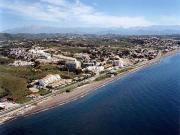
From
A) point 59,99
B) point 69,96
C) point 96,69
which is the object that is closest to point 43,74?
point 96,69

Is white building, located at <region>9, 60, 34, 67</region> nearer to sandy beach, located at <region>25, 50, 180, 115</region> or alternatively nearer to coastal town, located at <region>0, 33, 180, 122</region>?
coastal town, located at <region>0, 33, 180, 122</region>

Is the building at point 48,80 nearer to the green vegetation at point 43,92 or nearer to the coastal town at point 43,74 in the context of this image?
the coastal town at point 43,74

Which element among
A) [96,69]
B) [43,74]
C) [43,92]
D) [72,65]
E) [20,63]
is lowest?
[96,69]

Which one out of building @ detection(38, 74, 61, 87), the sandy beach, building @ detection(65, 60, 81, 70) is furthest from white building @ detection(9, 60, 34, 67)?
the sandy beach

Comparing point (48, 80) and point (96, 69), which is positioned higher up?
point (48, 80)

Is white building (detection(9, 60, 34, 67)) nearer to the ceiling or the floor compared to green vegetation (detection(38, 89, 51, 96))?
nearer to the floor

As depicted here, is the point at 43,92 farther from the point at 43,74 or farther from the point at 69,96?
the point at 43,74

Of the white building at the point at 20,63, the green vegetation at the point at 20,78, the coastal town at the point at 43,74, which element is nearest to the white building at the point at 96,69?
the coastal town at the point at 43,74

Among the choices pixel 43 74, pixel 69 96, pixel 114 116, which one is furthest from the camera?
pixel 43 74
